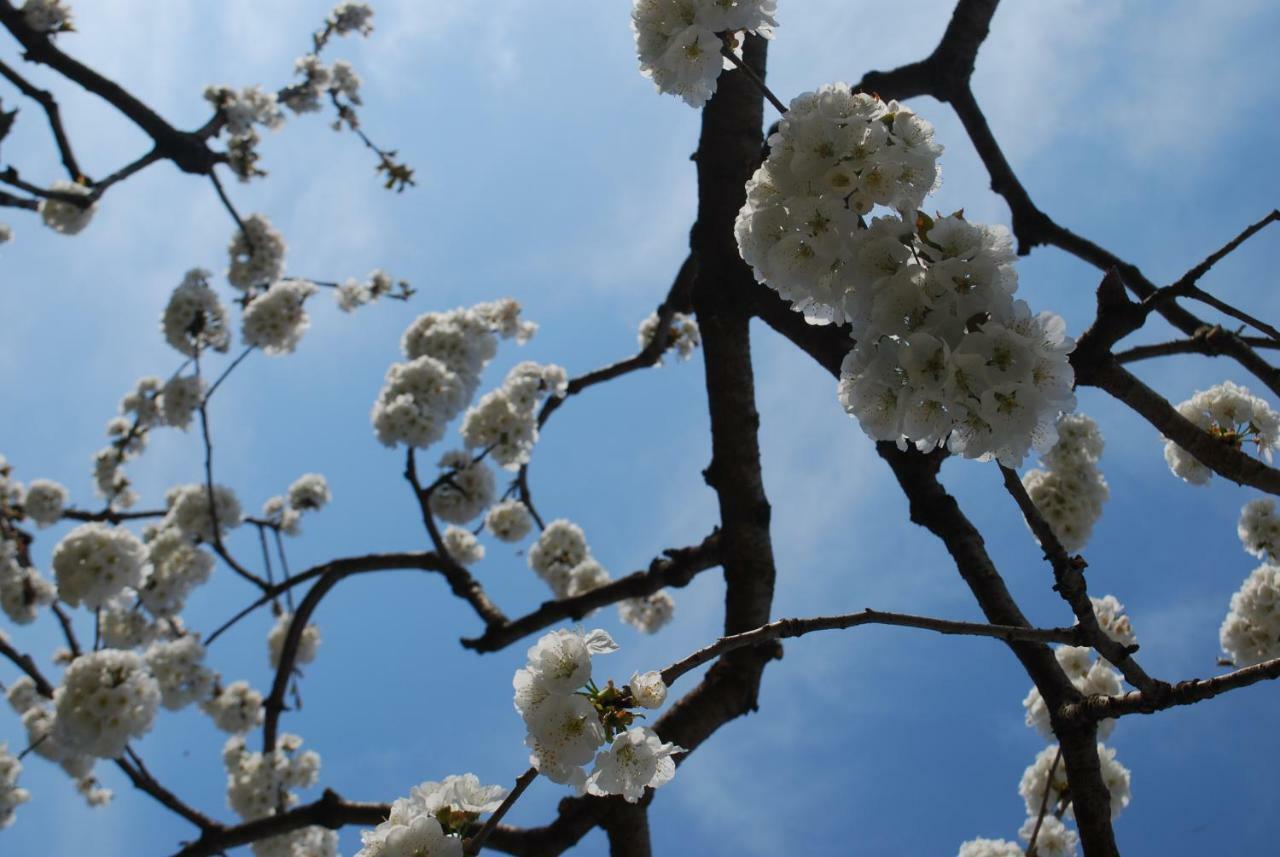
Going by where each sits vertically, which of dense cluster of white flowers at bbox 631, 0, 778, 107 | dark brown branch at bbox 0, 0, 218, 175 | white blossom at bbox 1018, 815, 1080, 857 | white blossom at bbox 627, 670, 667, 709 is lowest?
white blossom at bbox 627, 670, 667, 709

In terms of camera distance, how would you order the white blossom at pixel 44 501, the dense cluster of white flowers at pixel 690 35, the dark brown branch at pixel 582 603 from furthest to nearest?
the white blossom at pixel 44 501 < the dark brown branch at pixel 582 603 < the dense cluster of white flowers at pixel 690 35

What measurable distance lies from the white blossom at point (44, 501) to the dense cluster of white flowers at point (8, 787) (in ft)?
7.37

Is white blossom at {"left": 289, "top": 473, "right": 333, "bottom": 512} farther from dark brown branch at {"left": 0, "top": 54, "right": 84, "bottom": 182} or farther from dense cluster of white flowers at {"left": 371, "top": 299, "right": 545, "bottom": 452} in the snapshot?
dark brown branch at {"left": 0, "top": 54, "right": 84, "bottom": 182}

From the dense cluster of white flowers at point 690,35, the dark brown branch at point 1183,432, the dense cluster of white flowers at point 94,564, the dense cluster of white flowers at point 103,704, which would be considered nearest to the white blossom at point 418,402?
the dense cluster of white flowers at point 94,564

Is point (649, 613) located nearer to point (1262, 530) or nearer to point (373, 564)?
point (373, 564)

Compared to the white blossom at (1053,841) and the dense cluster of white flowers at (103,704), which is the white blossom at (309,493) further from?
the white blossom at (1053,841)

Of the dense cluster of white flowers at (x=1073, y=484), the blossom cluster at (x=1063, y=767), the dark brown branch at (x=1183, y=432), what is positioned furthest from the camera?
the dense cluster of white flowers at (x=1073, y=484)

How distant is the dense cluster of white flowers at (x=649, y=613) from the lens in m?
8.47

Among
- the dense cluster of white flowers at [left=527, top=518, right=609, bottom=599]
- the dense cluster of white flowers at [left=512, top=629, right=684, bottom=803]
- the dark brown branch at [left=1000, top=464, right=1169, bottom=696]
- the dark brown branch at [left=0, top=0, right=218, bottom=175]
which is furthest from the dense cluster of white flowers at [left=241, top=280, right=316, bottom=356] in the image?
the dark brown branch at [left=1000, top=464, right=1169, bottom=696]

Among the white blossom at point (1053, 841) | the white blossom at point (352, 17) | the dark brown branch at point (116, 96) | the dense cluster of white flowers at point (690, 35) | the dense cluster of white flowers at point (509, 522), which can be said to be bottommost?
the white blossom at point (1053, 841)

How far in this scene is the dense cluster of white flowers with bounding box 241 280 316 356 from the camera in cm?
689

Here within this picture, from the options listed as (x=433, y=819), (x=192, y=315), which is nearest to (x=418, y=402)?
(x=192, y=315)

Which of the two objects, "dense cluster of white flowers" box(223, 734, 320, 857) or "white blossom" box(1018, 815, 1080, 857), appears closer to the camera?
"white blossom" box(1018, 815, 1080, 857)

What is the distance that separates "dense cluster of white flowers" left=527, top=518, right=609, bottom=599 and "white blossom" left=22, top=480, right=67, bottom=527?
461 cm
